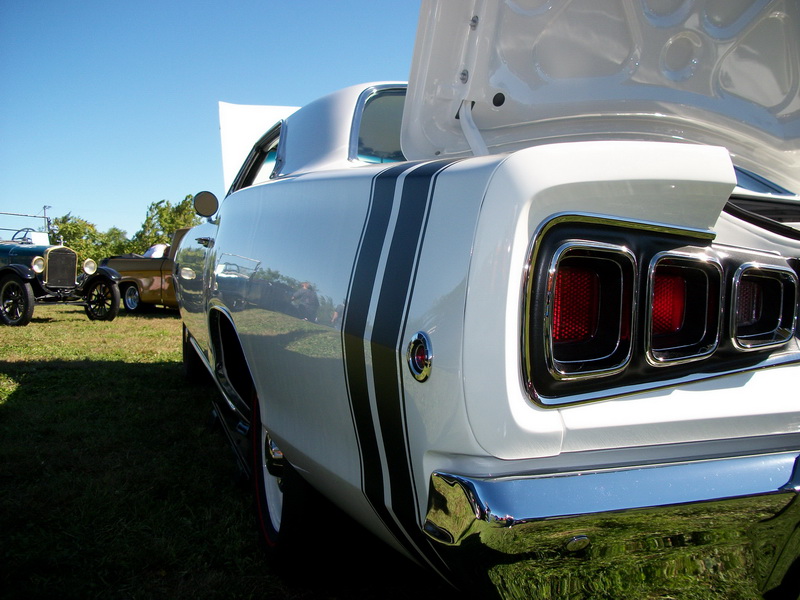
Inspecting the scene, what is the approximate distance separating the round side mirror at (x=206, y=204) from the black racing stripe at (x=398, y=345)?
2401mm

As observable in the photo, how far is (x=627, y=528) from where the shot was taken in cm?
101

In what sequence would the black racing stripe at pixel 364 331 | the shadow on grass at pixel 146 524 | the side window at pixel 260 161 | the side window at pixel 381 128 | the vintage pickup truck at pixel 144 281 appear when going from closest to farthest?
the black racing stripe at pixel 364 331, the shadow on grass at pixel 146 524, the side window at pixel 381 128, the side window at pixel 260 161, the vintage pickup truck at pixel 144 281

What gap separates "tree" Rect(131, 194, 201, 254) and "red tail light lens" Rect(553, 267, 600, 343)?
26.5 m

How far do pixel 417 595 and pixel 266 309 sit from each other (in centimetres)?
108

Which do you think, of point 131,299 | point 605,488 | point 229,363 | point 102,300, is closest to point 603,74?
point 605,488

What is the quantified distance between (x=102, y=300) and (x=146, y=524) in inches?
374

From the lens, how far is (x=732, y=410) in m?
1.15

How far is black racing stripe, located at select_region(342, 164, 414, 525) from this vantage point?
1229 millimetres

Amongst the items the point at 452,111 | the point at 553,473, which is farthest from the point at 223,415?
the point at 553,473

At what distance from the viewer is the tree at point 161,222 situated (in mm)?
25984

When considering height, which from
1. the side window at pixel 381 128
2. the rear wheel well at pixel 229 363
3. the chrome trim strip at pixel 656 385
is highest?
the side window at pixel 381 128

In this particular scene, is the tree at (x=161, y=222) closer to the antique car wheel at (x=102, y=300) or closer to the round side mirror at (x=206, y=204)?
the antique car wheel at (x=102, y=300)

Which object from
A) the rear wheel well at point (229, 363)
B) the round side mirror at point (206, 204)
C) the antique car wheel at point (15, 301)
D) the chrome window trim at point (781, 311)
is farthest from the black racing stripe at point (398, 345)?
the antique car wheel at point (15, 301)

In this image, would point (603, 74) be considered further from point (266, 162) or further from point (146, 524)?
point (146, 524)
